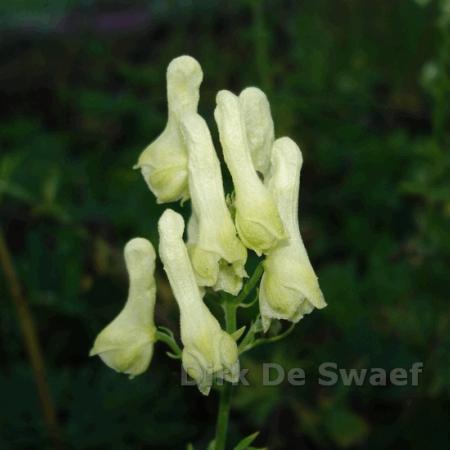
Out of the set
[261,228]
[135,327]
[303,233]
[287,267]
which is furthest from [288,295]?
[303,233]

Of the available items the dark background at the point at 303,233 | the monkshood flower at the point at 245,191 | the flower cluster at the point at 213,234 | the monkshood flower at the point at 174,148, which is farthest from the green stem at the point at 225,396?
the dark background at the point at 303,233

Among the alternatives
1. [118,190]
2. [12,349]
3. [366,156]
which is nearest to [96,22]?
[118,190]

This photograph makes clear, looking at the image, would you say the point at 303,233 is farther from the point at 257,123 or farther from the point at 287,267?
the point at 287,267

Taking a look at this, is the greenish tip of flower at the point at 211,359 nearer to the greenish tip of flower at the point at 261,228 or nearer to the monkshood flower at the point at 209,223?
the monkshood flower at the point at 209,223

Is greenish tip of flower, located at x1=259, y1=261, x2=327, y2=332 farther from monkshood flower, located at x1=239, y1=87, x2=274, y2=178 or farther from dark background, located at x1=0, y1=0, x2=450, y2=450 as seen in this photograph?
dark background, located at x1=0, y1=0, x2=450, y2=450

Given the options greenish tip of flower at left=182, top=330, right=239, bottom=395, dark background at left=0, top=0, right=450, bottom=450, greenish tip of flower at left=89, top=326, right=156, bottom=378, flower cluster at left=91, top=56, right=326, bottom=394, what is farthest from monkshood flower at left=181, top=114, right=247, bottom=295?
dark background at left=0, top=0, right=450, bottom=450
